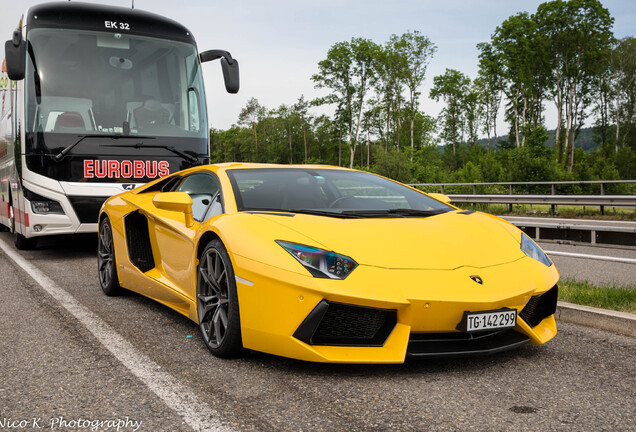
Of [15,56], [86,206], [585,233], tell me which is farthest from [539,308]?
[15,56]

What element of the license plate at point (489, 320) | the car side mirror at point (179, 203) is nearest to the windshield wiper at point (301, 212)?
the car side mirror at point (179, 203)

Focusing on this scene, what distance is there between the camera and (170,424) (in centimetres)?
271

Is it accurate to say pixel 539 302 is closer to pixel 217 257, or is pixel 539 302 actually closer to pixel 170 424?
pixel 217 257

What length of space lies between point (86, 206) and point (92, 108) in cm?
140

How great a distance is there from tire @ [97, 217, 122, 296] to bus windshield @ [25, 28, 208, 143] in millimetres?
3026

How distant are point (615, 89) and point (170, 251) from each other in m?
59.6

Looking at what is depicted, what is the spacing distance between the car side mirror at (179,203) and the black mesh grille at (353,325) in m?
1.51

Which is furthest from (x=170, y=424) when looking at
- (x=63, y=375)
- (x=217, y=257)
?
(x=217, y=257)

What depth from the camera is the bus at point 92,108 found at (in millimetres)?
8727

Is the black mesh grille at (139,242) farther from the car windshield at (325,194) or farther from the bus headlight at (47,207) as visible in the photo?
the bus headlight at (47,207)

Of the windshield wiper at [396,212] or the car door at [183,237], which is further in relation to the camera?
the car door at [183,237]

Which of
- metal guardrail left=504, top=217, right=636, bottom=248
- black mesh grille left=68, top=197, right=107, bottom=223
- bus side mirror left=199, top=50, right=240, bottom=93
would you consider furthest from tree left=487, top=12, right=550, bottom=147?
black mesh grille left=68, top=197, right=107, bottom=223

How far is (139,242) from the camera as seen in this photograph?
17.5 feet

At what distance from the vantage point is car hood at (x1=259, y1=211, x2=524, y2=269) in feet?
11.3
